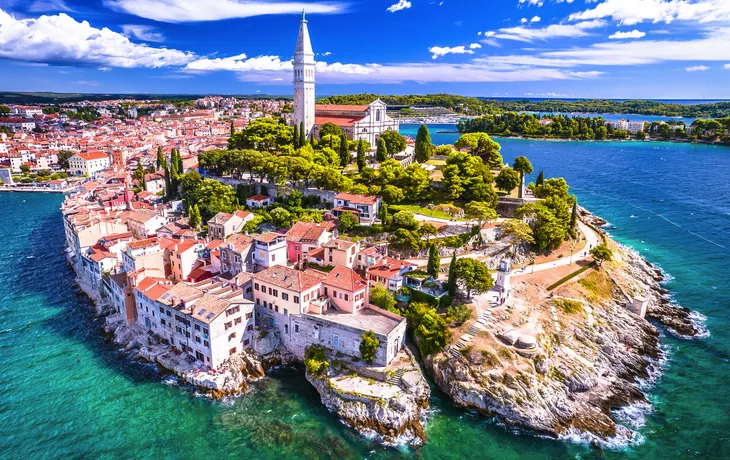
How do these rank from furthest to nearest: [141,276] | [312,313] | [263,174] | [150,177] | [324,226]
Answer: [150,177], [263,174], [324,226], [141,276], [312,313]

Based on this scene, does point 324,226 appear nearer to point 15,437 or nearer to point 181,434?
point 181,434

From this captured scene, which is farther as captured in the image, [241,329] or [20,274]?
[20,274]

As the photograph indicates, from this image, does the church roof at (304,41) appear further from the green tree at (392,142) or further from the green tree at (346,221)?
the green tree at (346,221)

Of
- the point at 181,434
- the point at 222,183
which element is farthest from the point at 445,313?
the point at 222,183

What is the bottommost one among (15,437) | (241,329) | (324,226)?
(15,437)

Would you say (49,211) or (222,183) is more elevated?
(222,183)

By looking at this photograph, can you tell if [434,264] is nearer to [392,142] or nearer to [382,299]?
[382,299]

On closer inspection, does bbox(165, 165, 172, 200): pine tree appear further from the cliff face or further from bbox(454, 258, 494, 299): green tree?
bbox(454, 258, 494, 299): green tree

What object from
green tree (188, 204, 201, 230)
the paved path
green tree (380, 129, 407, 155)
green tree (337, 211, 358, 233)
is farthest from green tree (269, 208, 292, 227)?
green tree (380, 129, 407, 155)
